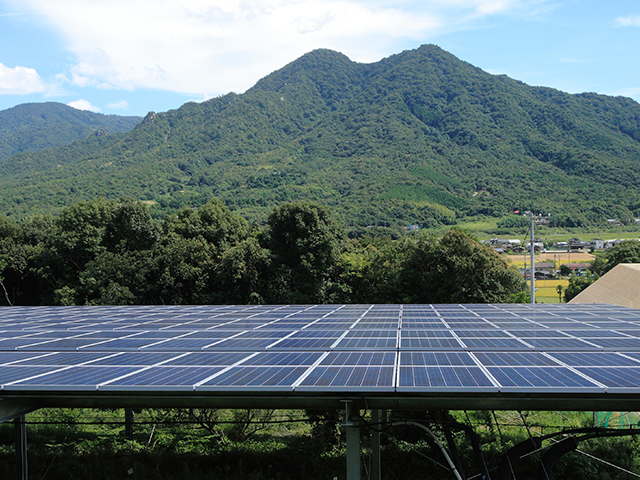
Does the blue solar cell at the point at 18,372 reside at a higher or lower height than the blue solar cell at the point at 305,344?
higher

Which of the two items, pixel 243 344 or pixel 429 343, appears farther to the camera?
pixel 243 344

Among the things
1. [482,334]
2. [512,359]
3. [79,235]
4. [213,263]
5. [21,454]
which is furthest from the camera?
[79,235]

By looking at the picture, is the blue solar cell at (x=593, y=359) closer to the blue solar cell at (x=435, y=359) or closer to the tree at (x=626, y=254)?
the blue solar cell at (x=435, y=359)

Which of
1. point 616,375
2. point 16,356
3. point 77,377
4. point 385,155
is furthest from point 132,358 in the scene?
point 385,155

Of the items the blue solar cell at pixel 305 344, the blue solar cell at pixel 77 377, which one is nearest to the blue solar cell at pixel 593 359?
the blue solar cell at pixel 305 344

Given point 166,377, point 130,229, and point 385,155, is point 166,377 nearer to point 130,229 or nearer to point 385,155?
point 130,229

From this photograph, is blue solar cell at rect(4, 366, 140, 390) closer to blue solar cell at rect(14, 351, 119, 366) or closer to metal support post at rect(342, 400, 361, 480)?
blue solar cell at rect(14, 351, 119, 366)

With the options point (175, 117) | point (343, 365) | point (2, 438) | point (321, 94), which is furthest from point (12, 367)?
point (321, 94)

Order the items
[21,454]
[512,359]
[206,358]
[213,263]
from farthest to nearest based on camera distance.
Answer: [213,263] < [21,454] < [206,358] < [512,359]
